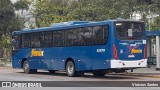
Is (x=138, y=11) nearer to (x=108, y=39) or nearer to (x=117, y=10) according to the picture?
(x=117, y=10)

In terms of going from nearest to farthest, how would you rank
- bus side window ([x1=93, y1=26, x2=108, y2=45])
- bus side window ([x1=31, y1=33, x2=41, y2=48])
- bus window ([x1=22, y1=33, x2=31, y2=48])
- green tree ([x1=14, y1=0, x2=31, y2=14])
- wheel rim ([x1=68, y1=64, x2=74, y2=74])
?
bus side window ([x1=93, y1=26, x2=108, y2=45]) < wheel rim ([x1=68, y1=64, x2=74, y2=74]) < bus side window ([x1=31, y1=33, x2=41, y2=48]) < bus window ([x1=22, y1=33, x2=31, y2=48]) < green tree ([x1=14, y1=0, x2=31, y2=14])

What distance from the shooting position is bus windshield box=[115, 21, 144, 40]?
22203 mm

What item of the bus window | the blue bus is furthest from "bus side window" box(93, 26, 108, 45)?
the bus window

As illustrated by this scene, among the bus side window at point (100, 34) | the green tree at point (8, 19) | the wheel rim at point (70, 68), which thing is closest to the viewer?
the bus side window at point (100, 34)

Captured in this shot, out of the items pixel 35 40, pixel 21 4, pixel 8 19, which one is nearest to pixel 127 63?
pixel 35 40

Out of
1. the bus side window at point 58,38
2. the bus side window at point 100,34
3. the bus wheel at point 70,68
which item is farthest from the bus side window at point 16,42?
the bus side window at point 100,34

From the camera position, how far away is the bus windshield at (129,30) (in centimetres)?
2220

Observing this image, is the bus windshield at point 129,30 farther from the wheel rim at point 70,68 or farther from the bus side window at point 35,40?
the bus side window at point 35,40

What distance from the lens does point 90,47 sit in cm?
2347

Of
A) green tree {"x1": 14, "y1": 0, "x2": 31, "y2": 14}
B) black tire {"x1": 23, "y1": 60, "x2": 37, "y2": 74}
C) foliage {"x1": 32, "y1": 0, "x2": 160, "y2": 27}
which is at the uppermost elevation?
green tree {"x1": 14, "y1": 0, "x2": 31, "y2": 14}

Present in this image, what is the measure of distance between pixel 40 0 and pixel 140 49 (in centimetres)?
3721

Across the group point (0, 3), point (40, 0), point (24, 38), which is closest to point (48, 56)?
point (24, 38)

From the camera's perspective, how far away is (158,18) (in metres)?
31.0

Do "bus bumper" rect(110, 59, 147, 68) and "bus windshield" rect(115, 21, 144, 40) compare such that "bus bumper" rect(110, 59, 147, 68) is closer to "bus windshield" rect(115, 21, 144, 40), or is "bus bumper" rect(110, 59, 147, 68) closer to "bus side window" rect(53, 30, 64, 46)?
"bus windshield" rect(115, 21, 144, 40)
